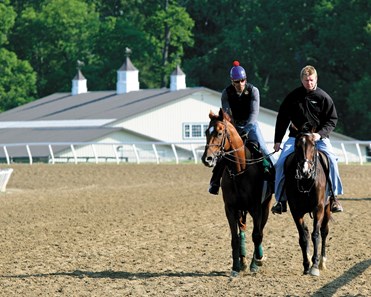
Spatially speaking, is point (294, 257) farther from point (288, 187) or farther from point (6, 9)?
point (6, 9)

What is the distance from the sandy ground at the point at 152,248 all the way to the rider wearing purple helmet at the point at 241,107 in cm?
121

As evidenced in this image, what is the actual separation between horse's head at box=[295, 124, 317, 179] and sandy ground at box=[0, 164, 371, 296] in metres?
1.18

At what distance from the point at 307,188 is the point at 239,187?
33.4 inches

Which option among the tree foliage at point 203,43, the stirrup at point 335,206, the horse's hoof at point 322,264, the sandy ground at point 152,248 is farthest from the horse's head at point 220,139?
the tree foliage at point 203,43

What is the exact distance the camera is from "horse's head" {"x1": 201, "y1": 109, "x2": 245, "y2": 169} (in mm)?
13820

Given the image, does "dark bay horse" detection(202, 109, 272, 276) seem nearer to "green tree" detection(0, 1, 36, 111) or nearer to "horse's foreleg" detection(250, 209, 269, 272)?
"horse's foreleg" detection(250, 209, 269, 272)

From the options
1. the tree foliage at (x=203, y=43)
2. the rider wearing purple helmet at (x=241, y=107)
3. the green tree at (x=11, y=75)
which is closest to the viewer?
the rider wearing purple helmet at (x=241, y=107)

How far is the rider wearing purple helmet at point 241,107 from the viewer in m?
14.8

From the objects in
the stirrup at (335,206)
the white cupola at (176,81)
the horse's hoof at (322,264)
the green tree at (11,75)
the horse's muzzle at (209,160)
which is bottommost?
the green tree at (11,75)

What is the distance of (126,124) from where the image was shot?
71375 millimetres

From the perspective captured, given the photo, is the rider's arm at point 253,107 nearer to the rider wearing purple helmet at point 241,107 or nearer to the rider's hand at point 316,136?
the rider wearing purple helmet at point 241,107

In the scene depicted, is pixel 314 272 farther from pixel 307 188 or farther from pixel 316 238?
pixel 307 188

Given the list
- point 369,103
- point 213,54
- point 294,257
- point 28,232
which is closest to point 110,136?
point 369,103

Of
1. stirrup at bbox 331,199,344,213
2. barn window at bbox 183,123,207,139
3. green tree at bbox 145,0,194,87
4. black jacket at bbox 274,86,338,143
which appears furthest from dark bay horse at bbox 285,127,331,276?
green tree at bbox 145,0,194,87
